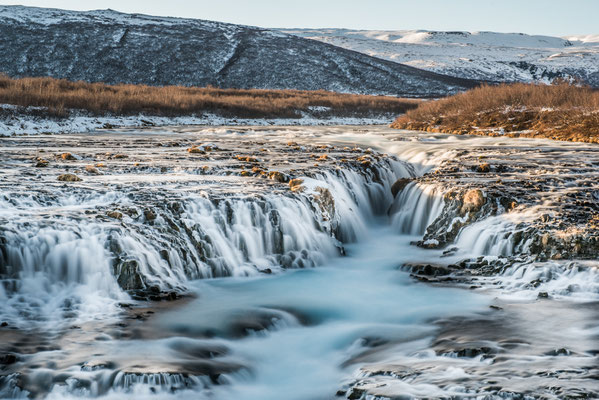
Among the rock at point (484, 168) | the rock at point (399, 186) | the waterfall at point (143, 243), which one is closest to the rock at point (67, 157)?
the waterfall at point (143, 243)

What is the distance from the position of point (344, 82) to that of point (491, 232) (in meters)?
69.3

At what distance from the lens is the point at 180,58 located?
8062cm

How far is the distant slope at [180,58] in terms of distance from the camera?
72.9 metres

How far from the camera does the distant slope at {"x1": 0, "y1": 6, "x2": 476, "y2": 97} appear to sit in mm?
72875

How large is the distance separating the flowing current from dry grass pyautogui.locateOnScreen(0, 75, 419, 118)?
15.6 metres

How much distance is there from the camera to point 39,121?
26734mm

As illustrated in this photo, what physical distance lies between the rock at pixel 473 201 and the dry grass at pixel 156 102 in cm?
2151

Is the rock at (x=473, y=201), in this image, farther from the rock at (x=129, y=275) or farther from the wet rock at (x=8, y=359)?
the wet rock at (x=8, y=359)

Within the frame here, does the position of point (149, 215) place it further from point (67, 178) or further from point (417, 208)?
point (417, 208)

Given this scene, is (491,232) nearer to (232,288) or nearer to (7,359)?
(232,288)

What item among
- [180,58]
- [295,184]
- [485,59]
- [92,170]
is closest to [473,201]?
[295,184]

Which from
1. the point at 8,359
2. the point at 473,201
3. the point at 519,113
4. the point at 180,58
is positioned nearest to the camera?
the point at 8,359

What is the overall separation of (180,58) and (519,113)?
5960cm

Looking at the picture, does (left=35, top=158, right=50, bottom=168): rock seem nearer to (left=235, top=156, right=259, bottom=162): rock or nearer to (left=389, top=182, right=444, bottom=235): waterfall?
(left=235, top=156, right=259, bottom=162): rock
